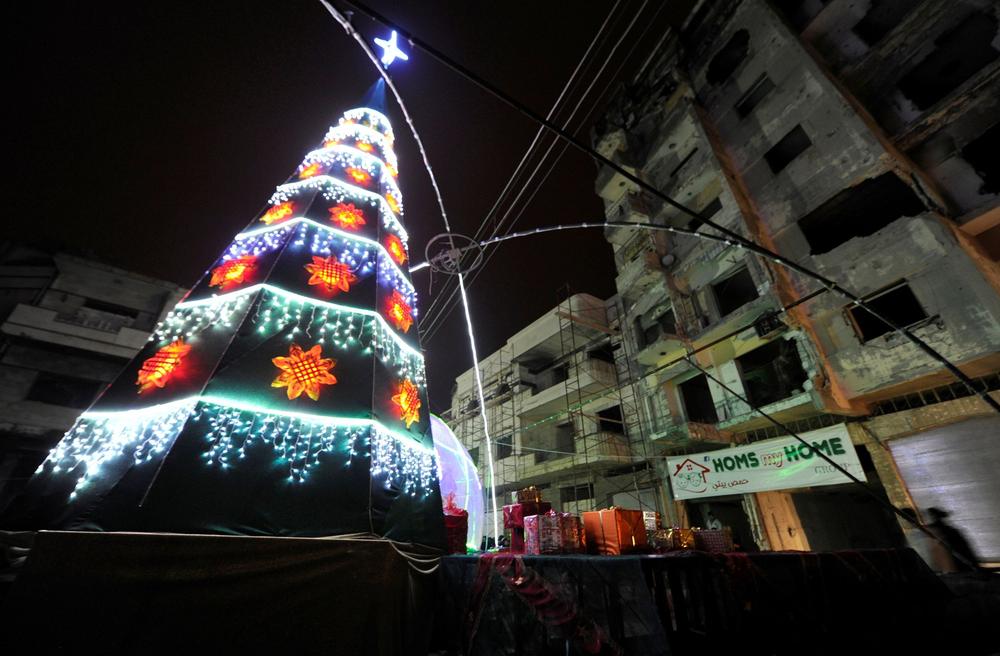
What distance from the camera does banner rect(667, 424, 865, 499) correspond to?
916 cm

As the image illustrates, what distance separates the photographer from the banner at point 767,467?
9.16 meters

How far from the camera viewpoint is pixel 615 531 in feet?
9.27

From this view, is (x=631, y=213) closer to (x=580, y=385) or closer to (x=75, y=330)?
(x=580, y=385)

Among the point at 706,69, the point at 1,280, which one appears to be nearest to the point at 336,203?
the point at 706,69

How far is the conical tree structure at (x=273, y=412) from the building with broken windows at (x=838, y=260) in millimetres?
5939

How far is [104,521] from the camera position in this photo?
2311mm

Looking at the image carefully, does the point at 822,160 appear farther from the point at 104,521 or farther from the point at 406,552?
the point at 104,521

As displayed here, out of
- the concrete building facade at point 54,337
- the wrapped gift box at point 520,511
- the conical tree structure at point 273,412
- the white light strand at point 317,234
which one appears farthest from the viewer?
the concrete building facade at point 54,337

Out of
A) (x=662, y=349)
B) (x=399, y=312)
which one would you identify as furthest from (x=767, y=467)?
(x=399, y=312)

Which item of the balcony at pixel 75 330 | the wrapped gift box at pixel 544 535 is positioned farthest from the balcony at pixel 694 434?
the balcony at pixel 75 330

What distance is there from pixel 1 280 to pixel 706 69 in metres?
33.2

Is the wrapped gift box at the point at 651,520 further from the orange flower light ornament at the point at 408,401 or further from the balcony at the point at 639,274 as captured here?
the balcony at the point at 639,274

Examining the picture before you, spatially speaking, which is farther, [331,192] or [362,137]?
[362,137]

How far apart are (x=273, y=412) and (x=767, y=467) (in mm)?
12040
